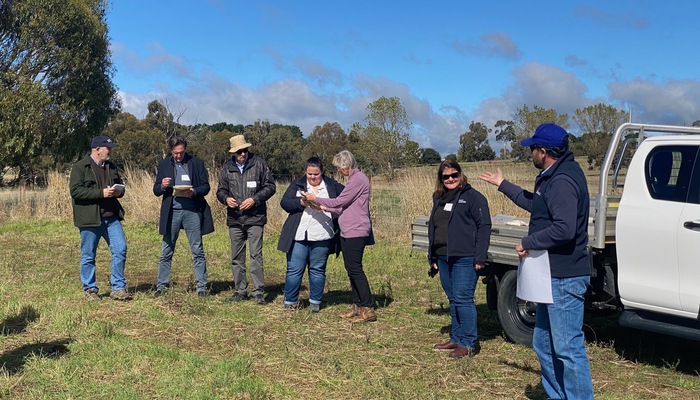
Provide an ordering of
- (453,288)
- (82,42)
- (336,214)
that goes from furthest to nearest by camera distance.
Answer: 1. (82,42)
2. (336,214)
3. (453,288)

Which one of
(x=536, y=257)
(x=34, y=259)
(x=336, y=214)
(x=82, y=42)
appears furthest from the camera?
(x=82, y=42)

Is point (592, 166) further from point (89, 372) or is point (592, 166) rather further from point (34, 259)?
point (34, 259)

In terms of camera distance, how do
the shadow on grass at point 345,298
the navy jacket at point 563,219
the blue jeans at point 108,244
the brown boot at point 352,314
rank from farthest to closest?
the shadow on grass at point 345,298
the blue jeans at point 108,244
the brown boot at point 352,314
the navy jacket at point 563,219

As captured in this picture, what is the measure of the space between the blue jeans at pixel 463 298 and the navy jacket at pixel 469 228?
92mm

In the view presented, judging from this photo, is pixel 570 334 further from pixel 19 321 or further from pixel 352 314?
pixel 19 321

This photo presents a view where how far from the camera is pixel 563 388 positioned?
3770 millimetres

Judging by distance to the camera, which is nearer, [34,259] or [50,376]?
[50,376]

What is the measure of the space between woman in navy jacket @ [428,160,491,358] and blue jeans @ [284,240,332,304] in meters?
1.64

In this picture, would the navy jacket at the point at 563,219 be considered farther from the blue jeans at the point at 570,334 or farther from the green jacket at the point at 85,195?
the green jacket at the point at 85,195

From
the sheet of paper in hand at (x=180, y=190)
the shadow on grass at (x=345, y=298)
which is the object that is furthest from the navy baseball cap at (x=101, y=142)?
the shadow on grass at (x=345, y=298)

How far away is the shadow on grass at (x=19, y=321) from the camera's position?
580 cm

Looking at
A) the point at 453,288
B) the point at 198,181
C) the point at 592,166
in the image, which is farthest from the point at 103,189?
the point at 592,166

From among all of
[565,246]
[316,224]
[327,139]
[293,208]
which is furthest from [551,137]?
[327,139]

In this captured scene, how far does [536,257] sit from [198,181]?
188 inches
